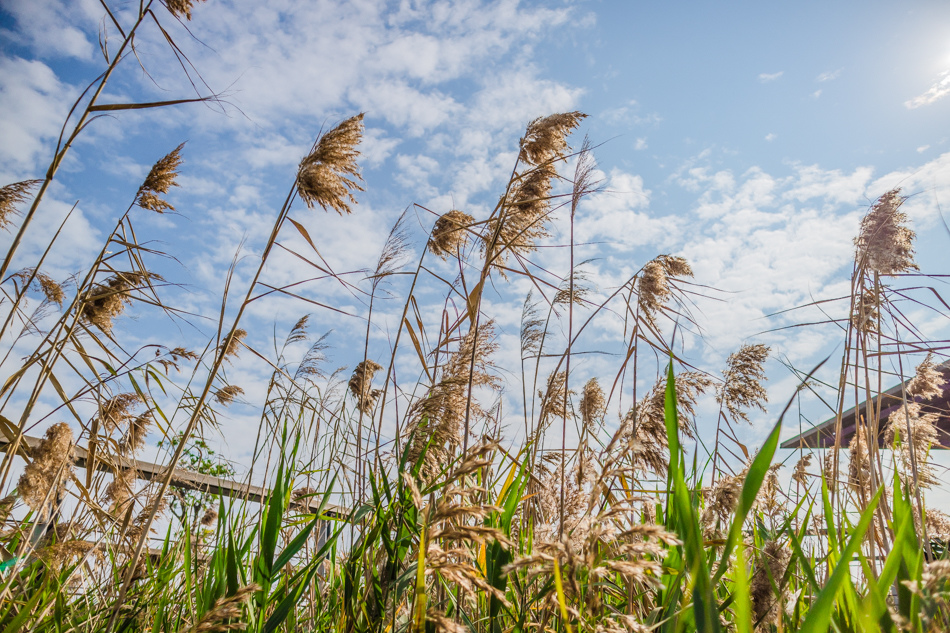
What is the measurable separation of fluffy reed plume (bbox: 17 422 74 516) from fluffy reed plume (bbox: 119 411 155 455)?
1.35ft

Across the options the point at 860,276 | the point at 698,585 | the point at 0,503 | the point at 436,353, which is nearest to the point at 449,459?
the point at 436,353

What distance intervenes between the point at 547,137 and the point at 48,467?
254 centimetres

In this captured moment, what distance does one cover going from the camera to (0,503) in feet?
7.63

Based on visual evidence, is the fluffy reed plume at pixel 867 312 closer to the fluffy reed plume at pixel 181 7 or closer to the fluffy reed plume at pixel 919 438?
the fluffy reed plume at pixel 919 438

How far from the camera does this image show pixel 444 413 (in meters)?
1.77

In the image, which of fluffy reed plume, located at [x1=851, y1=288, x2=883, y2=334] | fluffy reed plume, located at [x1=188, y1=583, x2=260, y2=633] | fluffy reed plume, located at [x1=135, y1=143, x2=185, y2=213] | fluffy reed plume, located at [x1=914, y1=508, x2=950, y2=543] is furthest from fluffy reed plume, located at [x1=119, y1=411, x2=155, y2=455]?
fluffy reed plume, located at [x1=914, y1=508, x2=950, y2=543]

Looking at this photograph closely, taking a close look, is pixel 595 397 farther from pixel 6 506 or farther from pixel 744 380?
pixel 6 506

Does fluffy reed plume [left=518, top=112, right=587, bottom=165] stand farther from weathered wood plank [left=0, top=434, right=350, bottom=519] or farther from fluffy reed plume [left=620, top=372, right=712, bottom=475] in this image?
weathered wood plank [left=0, top=434, right=350, bottom=519]

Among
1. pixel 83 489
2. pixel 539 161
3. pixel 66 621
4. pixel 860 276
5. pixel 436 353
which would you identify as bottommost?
pixel 66 621

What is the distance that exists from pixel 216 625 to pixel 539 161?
2056 millimetres

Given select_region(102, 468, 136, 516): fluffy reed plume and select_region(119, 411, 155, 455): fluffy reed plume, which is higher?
select_region(119, 411, 155, 455): fluffy reed plume

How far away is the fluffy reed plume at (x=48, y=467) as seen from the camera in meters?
2.14

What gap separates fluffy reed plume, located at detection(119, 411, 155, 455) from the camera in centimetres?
273

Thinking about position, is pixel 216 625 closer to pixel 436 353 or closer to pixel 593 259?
pixel 436 353
